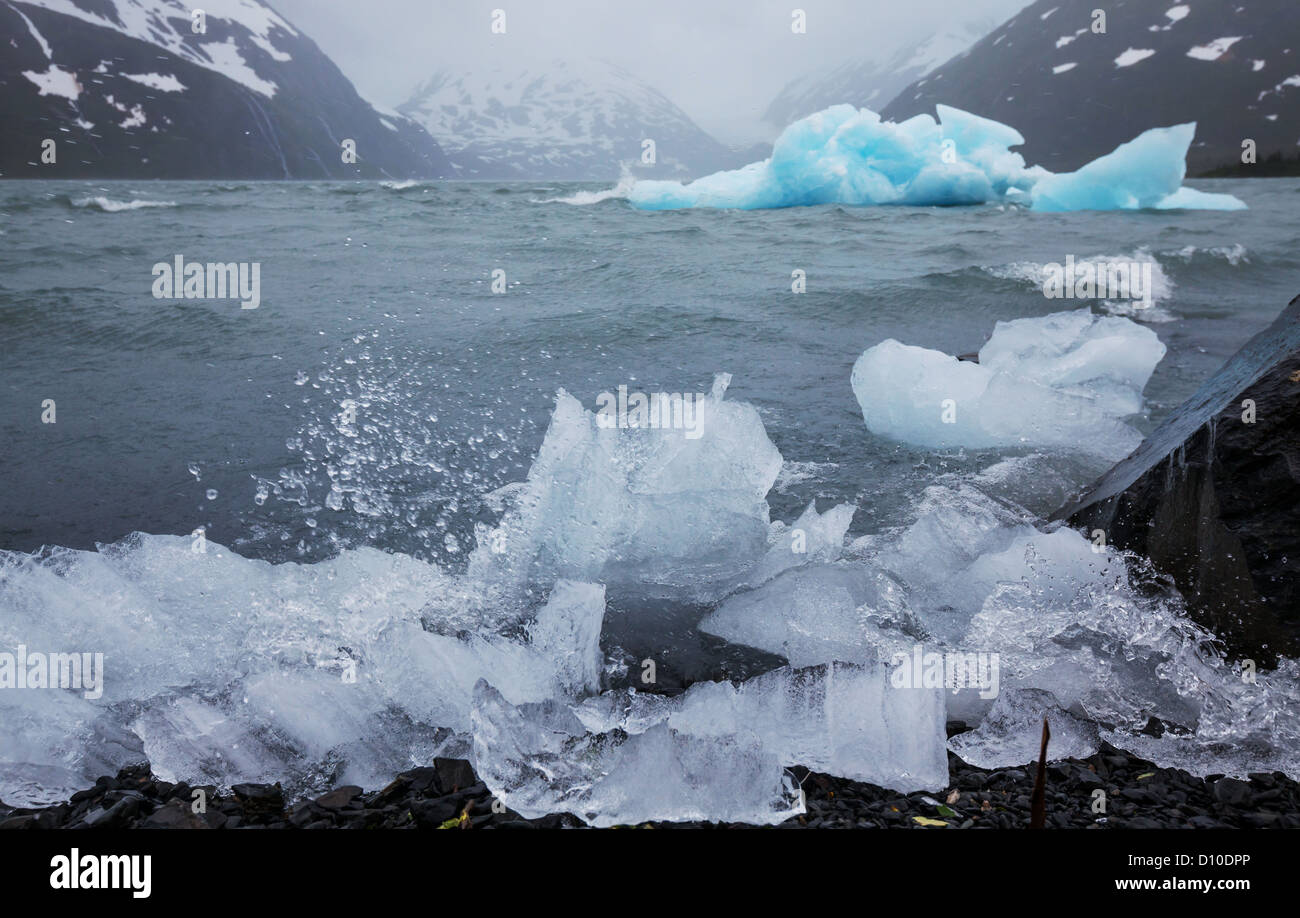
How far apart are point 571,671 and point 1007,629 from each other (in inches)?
59.1

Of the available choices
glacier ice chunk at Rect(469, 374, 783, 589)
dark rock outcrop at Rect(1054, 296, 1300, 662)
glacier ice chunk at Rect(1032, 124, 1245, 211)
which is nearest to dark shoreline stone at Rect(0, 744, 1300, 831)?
dark rock outcrop at Rect(1054, 296, 1300, 662)

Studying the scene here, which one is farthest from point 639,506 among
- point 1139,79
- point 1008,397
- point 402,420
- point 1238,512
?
point 1139,79

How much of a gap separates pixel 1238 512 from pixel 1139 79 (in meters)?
65.4

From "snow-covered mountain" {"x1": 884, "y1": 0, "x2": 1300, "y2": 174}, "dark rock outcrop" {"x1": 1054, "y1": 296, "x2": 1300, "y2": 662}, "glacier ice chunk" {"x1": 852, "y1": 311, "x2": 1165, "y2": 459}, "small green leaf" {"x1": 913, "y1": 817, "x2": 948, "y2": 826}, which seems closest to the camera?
"small green leaf" {"x1": 913, "y1": 817, "x2": 948, "y2": 826}

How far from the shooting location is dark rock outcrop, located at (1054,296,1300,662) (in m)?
2.57

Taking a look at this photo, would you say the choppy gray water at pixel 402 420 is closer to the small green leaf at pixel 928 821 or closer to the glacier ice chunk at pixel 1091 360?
the glacier ice chunk at pixel 1091 360

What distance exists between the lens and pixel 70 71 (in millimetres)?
31266

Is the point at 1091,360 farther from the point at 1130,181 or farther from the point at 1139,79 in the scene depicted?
the point at 1139,79

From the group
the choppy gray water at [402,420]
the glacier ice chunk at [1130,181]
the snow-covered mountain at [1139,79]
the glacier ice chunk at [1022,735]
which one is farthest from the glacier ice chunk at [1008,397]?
the snow-covered mountain at [1139,79]

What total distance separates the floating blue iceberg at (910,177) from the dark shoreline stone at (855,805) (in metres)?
20.2

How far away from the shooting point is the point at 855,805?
2.13 m

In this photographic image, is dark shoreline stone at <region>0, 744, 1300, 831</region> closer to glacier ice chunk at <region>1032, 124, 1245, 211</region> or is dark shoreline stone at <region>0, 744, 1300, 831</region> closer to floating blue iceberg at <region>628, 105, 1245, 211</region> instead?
glacier ice chunk at <region>1032, 124, 1245, 211</region>

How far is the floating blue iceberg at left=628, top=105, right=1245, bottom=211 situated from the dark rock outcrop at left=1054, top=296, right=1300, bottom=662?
19.2 meters
